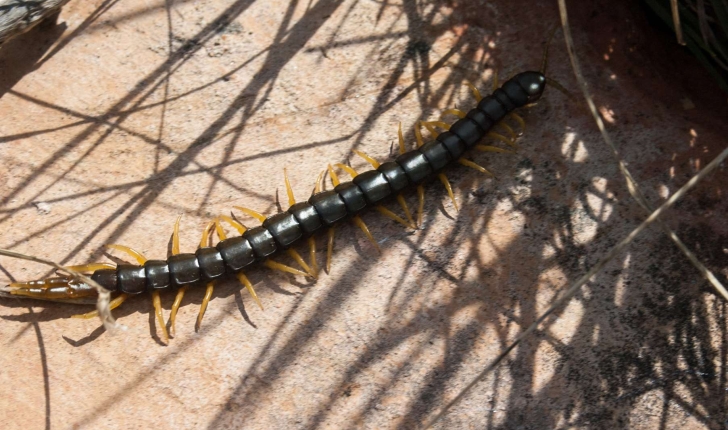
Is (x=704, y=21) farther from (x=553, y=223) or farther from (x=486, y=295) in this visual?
(x=486, y=295)

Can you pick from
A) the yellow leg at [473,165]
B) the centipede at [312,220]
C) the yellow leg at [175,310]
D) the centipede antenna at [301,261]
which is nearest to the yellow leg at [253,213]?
the centipede at [312,220]

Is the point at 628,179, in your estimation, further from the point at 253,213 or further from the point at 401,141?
the point at 253,213

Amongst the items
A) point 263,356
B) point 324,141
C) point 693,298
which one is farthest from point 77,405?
point 693,298

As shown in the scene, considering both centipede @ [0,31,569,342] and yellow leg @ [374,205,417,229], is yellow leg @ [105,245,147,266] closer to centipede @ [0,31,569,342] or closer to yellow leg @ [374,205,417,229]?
centipede @ [0,31,569,342]

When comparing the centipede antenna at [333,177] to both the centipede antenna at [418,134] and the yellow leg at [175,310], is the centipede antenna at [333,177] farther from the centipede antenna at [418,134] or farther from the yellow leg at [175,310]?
the yellow leg at [175,310]

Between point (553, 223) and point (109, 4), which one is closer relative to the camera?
point (553, 223)

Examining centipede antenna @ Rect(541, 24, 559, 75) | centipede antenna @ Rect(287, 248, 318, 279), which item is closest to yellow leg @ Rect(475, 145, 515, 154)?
centipede antenna @ Rect(541, 24, 559, 75)
